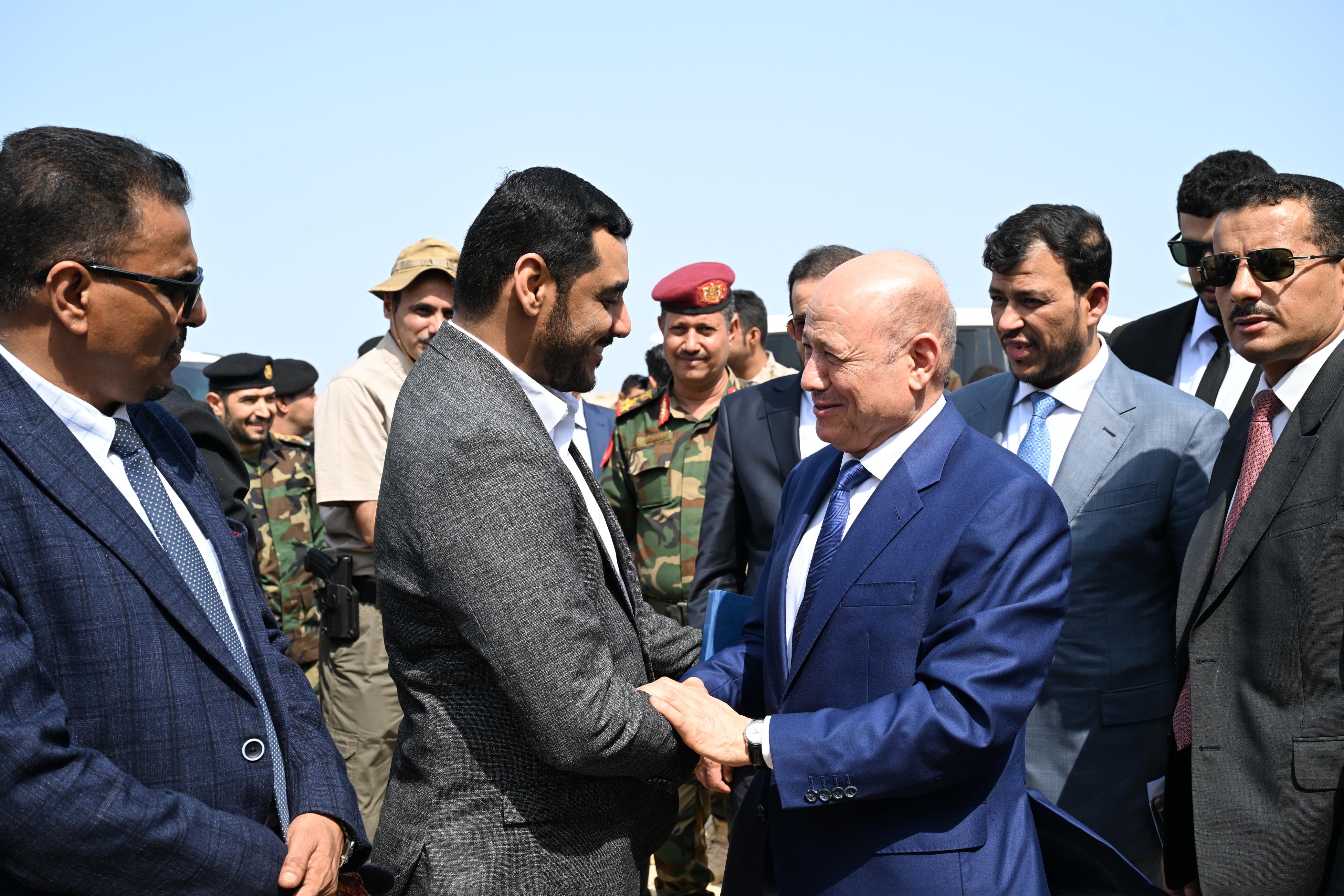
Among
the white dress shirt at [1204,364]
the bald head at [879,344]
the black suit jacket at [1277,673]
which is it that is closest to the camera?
the bald head at [879,344]

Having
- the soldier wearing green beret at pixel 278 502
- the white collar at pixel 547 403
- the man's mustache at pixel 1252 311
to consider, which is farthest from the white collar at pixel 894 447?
the soldier wearing green beret at pixel 278 502

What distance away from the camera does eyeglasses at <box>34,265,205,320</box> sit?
1.86 meters

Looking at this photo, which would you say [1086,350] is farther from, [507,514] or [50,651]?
[50,651]

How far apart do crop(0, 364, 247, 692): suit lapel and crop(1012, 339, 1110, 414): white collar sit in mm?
2632

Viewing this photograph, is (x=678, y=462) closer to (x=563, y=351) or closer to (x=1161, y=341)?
(x=1161, y=341)

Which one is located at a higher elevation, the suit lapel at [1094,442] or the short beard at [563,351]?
the short beard at [563,351]

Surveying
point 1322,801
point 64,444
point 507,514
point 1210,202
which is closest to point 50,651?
point 64,444

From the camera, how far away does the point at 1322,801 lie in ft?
7.97

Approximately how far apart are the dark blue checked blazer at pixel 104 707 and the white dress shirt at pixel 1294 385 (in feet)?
7.96

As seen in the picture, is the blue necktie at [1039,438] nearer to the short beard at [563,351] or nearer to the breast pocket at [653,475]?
the short beard at [563,351]

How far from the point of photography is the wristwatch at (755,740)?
2211 millimetres

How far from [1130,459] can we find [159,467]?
259 cm

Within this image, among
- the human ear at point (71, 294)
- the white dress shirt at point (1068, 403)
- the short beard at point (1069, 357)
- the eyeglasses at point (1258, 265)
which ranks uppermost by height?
the eyeglasses at point (1258, 265)

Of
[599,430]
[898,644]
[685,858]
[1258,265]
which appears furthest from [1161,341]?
[898,644]
